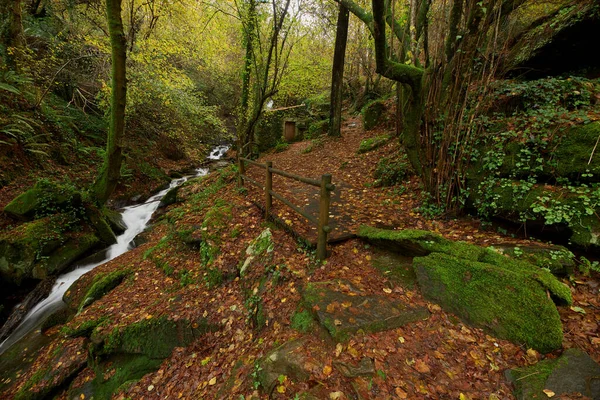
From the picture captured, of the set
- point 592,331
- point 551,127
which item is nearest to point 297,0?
point 551,127

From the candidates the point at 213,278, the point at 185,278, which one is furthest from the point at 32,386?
the point at 213,278

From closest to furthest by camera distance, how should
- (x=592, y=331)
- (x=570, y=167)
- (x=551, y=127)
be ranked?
(x=592, y=331) < (x=570, y=167) < (x=551, y=127)

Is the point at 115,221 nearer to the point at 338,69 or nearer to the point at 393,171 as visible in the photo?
the point at 393,171

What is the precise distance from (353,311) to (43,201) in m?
9.11

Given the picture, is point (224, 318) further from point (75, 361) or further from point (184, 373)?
point (75, 361)

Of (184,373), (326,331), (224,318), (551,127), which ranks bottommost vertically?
(184,373)

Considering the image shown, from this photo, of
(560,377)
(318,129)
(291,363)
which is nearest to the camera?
(560,377)

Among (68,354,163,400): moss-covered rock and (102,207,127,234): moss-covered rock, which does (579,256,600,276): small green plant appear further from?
(102,207,127,234): moss-covered rock

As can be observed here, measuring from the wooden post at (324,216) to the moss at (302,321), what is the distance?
3.29ft

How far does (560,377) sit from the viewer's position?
2.02 metres

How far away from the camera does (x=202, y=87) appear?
18781 millimetres

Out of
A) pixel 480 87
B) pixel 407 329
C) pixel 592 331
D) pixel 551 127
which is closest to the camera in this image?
pixel 592 331

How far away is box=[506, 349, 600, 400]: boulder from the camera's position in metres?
1.92

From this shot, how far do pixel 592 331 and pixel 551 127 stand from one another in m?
2.80
